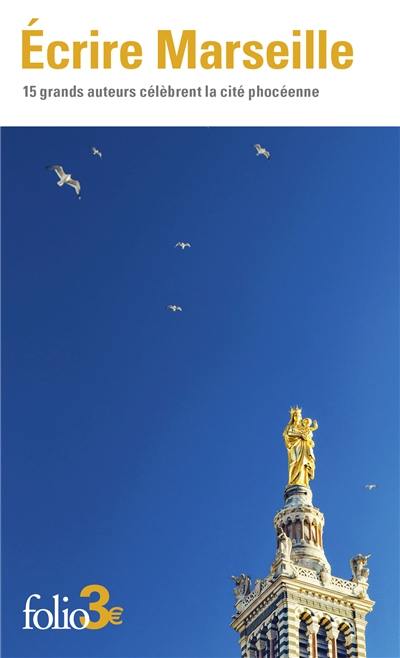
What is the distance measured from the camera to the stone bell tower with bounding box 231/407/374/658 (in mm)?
82062

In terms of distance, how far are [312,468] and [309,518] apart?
448cm

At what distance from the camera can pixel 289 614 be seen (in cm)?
8156

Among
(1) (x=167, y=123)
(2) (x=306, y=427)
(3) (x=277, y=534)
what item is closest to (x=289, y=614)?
(3) (x=277, y=534)

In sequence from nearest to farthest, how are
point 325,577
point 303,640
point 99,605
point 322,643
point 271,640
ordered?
point 99,605 < point 303,640 < point 322,643 < point 271,640 < point 325,577

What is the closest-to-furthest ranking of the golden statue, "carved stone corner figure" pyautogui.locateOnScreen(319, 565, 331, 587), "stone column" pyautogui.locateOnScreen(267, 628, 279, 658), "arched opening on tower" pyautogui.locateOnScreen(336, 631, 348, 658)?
"stone column" pyautogui.locateOnScreen(267, 628, 279, 658)
"arched opening on tower" pyautogui.locateOnScreen(336, 631, 348, 658)
"carved stone corner figure" pyautogui.locateOnScreen(319, 565, 331, 587)
the golden statue

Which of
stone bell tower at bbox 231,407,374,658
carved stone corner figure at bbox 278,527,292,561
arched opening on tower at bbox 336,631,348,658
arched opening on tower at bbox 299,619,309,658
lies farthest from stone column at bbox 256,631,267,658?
carved stone corner figure at bbox 278,527,292,561

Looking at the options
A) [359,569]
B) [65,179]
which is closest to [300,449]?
[359,569]

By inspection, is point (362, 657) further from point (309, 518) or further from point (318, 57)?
point (318, 57)

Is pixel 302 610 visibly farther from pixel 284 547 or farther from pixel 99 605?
pixel 99 605

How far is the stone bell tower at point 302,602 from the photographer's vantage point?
8206cm

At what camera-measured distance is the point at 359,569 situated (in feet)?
284

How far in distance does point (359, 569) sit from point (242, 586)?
8.45 meters

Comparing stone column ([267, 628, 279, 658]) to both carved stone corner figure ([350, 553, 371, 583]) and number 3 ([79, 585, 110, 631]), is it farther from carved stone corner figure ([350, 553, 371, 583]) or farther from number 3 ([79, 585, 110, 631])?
number 3 ([79, 585, 110, 631])

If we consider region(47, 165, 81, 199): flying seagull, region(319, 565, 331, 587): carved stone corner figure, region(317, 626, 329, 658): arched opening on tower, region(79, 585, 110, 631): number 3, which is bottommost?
region(79, 585, 110, 631): number 3
